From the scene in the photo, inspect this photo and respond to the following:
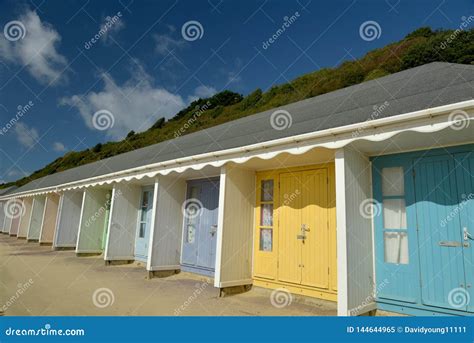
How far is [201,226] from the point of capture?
883cm

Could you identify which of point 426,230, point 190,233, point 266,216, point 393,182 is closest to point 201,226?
point 190,233

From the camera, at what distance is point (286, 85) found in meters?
45.7

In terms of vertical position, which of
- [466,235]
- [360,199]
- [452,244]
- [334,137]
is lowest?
[452,244]

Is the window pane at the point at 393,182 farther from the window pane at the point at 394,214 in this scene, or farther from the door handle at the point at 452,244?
the door handle at the point at 452,244

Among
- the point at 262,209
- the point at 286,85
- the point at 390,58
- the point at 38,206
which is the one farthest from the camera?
the point at 286,85

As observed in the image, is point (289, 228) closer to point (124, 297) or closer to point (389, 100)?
point (389, 100)

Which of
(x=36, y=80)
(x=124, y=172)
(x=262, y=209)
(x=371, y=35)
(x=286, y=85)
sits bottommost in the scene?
(x=262, y=209)

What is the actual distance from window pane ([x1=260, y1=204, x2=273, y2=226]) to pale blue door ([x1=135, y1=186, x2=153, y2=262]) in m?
5.38

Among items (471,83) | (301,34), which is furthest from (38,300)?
(301,34)

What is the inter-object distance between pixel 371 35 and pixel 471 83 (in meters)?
4.12

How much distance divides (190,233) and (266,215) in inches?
117

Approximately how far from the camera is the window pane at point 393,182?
5156 millimetres

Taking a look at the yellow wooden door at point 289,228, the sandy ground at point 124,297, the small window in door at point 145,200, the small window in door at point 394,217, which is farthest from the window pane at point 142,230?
the small window in door at point 394,217

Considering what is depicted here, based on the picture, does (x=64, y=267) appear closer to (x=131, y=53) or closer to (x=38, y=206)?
(x=131, y=53)
